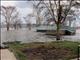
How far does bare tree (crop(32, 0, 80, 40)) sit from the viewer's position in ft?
31.7

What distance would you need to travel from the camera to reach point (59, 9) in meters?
9.63

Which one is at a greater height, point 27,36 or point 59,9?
point 59,9

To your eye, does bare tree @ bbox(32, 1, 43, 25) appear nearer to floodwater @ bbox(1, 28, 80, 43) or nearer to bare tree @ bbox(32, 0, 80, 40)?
bare tree @ bbox(32, 0, 80, 40)

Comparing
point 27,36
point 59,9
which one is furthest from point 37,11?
point 27,36

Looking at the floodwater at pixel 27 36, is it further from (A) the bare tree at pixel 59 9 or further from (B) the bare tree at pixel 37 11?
(A) the bare tree at pixel 59 9

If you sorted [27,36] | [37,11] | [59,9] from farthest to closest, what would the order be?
[59,9], [37,11], [27,36]

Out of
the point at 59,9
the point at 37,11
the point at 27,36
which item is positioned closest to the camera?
the point at 27,36

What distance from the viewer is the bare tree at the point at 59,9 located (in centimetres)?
966

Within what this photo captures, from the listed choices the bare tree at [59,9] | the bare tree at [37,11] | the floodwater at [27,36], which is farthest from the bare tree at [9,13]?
the bare tree at [59,9]

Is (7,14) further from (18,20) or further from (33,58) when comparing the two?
(33,58)

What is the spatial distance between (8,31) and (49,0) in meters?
2.72

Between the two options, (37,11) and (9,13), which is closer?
(9,13)

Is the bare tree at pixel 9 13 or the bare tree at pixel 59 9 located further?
the bare tree at pixel 59 9

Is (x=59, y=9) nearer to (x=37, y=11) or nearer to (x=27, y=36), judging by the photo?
(x=37, y=11)
